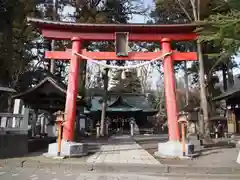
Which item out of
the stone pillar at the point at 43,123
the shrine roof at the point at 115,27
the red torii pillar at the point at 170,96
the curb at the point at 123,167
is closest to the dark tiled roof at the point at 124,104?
the stone pillar at the point at 43,123

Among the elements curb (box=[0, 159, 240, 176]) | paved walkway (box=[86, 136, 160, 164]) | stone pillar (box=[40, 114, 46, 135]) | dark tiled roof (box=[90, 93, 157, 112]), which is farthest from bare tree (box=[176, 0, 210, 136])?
dark tiled roof (box=[90, 93, 157, 112])

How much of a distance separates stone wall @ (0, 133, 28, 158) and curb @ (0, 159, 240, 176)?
4.10ft

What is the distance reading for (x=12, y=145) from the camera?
11273 mm

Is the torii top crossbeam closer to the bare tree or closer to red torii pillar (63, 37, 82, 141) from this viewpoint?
red torii pillar (63, 37, 82, 141)

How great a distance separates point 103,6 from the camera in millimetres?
→ 25625

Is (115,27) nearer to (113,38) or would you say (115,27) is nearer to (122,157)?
(113,38)

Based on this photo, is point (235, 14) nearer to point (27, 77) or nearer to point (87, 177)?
point (87, 177)

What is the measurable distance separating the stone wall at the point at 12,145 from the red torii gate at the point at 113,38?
2.49 m

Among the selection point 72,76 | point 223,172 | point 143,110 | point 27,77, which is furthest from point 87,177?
point 143,110

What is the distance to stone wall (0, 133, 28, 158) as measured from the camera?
10.8 metres

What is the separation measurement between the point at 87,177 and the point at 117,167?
1472mm

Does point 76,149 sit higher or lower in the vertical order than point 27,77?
lower

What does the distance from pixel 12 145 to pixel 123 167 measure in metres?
5.07

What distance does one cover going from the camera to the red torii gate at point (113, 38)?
12.2m
